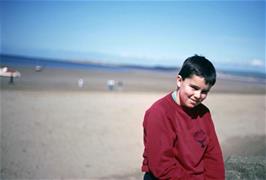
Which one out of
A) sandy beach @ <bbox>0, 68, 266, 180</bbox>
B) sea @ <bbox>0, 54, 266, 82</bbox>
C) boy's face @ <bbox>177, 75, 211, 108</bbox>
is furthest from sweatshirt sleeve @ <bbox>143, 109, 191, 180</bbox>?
sea @ <bbox>0, 54, 266, 82</bbox>

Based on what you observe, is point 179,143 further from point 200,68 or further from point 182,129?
point 200,68

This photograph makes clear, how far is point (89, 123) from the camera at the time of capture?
10.1 metres

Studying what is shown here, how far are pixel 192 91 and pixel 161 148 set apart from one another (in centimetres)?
48

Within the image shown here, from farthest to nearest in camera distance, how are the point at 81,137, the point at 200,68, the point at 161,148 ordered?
1. the point at 81,137
2. the point at 200,68
3. the point at 161,148

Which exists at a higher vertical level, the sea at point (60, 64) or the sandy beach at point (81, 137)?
the sandy beach at point (81, 137)

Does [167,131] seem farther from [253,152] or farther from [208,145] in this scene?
[253,152]

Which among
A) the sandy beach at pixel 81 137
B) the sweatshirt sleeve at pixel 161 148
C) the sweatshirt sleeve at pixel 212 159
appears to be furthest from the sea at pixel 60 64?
the sweatshirt sleeve at pixel 161 148

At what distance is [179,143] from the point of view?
220 centimetres

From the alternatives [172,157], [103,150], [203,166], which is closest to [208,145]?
[203,166]

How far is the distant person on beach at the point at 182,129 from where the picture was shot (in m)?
2.08

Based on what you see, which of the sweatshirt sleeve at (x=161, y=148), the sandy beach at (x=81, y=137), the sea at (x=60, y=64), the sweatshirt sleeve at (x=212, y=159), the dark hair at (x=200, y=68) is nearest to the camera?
the sweatshirt sleeve at (x=161, y=148)

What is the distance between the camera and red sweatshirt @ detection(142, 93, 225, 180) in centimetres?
208

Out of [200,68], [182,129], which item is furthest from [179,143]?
A: [200,68]

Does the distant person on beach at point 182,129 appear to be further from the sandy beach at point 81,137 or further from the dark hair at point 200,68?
the sandy beach at point 81,137
